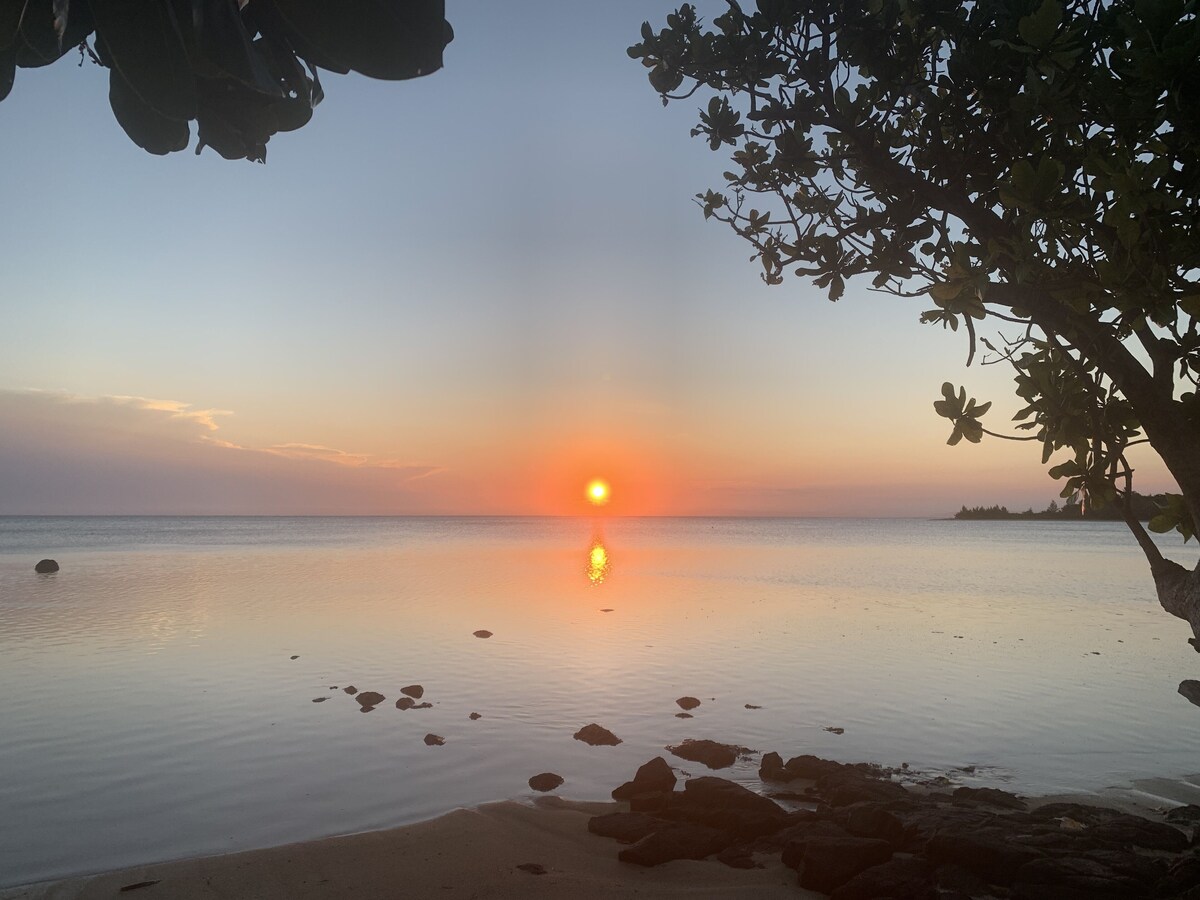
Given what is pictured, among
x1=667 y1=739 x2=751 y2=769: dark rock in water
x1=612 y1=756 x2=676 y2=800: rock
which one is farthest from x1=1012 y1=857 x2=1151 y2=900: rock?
x1=667 y1=739 x2=751 y2=769: dark rock in water

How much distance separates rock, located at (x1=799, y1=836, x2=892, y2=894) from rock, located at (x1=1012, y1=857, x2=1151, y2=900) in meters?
1.08

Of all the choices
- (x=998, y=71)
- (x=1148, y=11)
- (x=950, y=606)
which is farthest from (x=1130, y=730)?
(x=950, y=606)

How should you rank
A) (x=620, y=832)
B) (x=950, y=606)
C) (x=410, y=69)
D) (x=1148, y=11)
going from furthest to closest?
(x=950, y=606) → (x=620, y=832) → (x=1148, y=11) → (x=410, y=69)

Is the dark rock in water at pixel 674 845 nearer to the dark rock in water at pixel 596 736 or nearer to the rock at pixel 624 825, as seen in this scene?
the rock at pixel 624 825

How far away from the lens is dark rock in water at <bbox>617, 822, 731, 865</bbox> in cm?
732

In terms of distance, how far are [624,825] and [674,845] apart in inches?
31.8

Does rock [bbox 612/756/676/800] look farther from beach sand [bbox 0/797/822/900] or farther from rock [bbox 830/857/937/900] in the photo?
rock [bbox 830/857/937/900]

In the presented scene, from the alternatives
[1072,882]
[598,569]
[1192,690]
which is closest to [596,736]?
[1072,882]

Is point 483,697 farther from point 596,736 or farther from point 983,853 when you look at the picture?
point 983,853

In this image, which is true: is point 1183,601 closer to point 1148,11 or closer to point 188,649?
point 1148,11

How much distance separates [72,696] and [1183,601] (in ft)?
55.6

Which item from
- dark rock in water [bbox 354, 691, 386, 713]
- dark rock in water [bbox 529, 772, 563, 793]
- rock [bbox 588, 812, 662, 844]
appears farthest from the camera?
dark rock in water [bbox 354, 691, 386, 713]

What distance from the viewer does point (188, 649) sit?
1938 cm

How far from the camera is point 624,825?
8.09m
